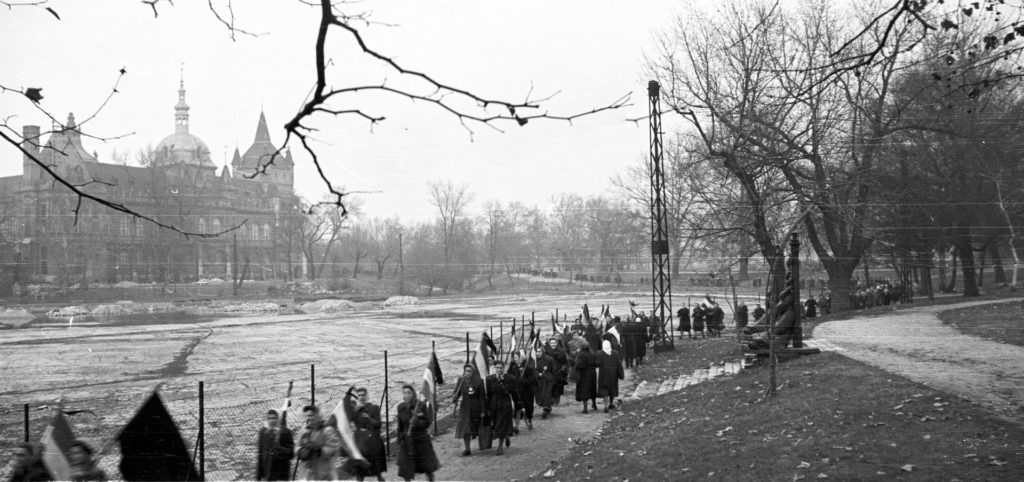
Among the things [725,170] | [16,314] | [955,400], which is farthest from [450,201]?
[955,400]

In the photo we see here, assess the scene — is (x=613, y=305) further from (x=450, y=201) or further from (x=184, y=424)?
(x=184, y=424)

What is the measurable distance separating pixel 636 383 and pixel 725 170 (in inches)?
463

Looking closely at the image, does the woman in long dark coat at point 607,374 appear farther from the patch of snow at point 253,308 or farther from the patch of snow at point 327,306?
the patch of snow at point 253,308

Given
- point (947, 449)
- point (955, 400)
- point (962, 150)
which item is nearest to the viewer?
point (947, 449)

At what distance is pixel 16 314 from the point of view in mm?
39969

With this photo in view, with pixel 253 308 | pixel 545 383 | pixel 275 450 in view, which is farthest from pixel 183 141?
pixel 275 450

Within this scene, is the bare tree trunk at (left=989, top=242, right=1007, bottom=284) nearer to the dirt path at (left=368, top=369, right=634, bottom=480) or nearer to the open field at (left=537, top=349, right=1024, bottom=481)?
the open field at (left=537, top=349, right=1024, bottom=481)

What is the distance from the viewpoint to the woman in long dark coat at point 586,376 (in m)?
14.4

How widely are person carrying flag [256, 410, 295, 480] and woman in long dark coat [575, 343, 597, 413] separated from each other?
24.3 feet

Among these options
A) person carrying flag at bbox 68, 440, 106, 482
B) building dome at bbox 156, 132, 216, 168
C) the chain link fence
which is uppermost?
building dome at bbox 156, 132, 216, 168

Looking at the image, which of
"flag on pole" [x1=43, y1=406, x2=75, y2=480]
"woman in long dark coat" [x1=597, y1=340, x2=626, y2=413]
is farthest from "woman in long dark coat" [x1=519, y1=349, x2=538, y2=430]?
"flag on pole" [x1=43, y1=406, x2=75, y2=480]

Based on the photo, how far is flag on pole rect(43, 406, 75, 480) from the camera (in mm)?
6336

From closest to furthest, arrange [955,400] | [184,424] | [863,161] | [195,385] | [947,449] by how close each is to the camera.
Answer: [947,449] < [955,400] < [184,424] < [195,385] < [863,161]

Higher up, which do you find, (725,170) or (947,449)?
(725,170)
